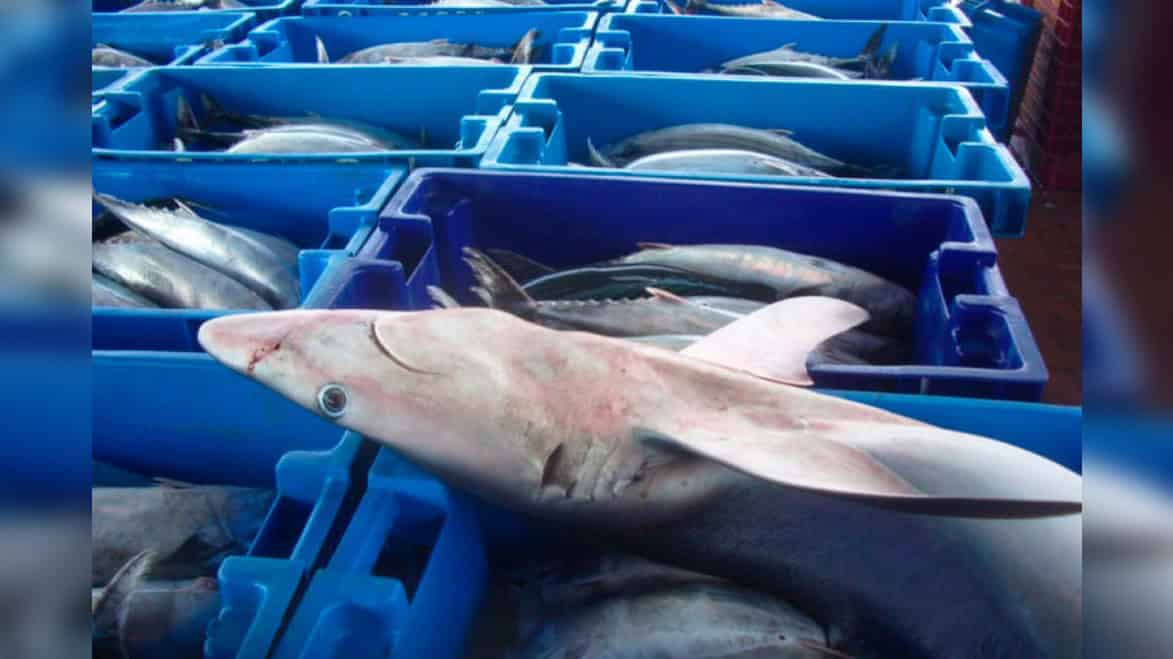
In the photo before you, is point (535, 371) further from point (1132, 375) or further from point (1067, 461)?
point (1132, 375)

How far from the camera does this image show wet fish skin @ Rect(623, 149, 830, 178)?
2535 millimetres

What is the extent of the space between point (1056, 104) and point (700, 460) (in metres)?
4.68

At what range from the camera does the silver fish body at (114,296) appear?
2.02 m

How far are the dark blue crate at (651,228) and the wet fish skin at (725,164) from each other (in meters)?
0.45

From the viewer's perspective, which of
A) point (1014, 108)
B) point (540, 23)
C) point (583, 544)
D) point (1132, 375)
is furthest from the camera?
point (1014, 108)

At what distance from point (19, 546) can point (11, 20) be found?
0.16 meters

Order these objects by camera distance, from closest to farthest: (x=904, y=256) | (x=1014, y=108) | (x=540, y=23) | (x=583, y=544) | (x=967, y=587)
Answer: (x=967, y=587) < (x=583, y=544) < (x=904, y=256) < (x=540, y=23) < (x=1014, y=108)

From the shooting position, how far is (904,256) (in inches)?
81.4

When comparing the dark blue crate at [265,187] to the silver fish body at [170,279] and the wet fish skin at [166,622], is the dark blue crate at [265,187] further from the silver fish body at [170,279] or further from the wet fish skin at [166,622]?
the wet fish skin at [166,622]

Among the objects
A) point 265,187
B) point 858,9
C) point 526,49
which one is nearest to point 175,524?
point 265,187

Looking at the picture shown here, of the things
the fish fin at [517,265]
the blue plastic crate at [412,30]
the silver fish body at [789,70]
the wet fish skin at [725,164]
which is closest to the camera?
the fish fin at [517,265]

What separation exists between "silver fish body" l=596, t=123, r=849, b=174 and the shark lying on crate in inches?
58.5

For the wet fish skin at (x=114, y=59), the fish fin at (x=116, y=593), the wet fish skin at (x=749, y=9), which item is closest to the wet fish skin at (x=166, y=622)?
the fish fin at (x=116, y=593)

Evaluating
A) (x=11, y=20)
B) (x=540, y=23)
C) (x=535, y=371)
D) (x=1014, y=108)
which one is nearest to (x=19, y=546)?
(x=11, y=20)
